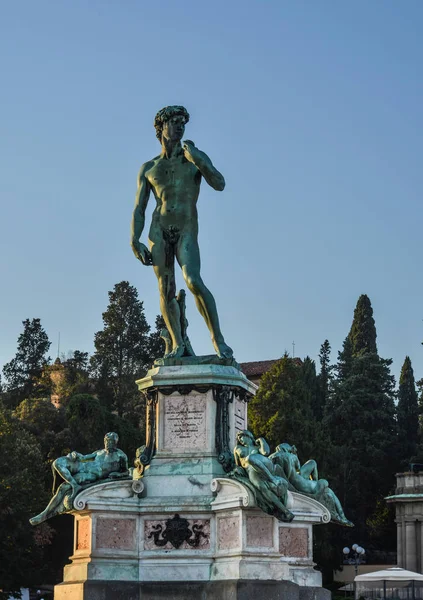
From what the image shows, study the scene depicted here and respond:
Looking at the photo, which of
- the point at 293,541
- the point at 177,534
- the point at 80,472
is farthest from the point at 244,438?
the point at 80,472

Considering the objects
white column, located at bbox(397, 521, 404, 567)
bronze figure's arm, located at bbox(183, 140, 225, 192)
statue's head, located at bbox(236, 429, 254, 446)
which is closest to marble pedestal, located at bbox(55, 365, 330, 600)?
statue's head, located at bbox(236, 429, 254, 446)

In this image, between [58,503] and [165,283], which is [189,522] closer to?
[58,503]

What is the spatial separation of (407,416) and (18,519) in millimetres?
36300

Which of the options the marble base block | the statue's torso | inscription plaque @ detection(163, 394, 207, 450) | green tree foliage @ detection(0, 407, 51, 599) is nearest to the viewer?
the marble base block

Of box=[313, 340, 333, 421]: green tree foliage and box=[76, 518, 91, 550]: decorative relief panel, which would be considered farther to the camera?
box=[313, 340, 333, 421]: green tree foliage

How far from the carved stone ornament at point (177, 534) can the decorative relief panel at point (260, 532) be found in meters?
0.87

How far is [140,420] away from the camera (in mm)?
62500

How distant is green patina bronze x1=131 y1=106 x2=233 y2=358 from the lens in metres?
17.2

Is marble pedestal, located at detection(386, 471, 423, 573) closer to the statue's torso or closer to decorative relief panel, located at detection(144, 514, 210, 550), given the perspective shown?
the statue's torso

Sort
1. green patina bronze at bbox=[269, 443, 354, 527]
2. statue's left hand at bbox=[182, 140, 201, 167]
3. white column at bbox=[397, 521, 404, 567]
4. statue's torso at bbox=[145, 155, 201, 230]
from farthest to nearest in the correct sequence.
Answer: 1. white column at bbox=[397, 521, 404, 567]
2. statue's torso at bbox=[145, 155, 201, 230]
3. statue's left hand at bbox=[182, 140, 201, 167]
4. green patina bronze at bbox=[269, 443, 354, 527]

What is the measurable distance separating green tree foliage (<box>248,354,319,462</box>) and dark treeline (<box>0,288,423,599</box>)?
0.06 metres

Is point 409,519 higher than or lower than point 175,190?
lower

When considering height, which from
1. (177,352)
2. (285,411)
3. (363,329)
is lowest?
(177,352)

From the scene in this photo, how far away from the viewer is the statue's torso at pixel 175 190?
688 inches
